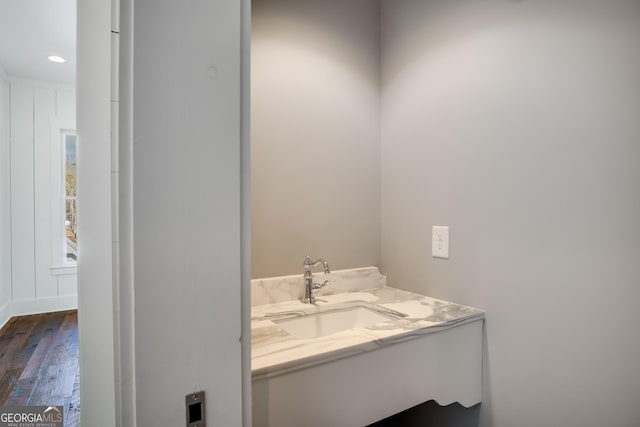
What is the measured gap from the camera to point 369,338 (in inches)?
40.5

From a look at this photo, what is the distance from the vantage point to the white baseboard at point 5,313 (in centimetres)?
360

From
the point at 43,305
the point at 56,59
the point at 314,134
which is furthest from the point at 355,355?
the point at 43,305

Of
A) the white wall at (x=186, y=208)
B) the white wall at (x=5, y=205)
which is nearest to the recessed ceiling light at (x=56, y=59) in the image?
the white wall at (x=5, y=205)

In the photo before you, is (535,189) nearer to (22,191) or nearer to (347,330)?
(347,330)

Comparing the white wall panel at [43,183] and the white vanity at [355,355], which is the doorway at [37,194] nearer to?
the white wall panel at [43,183]

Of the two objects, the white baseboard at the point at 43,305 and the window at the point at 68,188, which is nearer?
the white baseboard at the point at 43,305

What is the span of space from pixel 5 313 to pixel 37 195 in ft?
4.07

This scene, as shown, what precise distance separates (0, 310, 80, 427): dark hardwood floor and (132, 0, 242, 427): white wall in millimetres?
1885

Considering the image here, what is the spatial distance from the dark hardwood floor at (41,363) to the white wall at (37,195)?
301 mm

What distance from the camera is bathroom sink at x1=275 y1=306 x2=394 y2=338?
1.30m

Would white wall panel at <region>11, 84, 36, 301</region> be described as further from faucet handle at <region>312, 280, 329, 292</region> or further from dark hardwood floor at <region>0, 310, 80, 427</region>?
faucet handle at <region>312, 280, 329, 292</region>

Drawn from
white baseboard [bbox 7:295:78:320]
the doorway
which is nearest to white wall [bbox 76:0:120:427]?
the doorway

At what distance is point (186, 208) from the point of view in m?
0.56

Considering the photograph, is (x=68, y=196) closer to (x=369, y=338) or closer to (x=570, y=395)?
(x=369, y=338)
